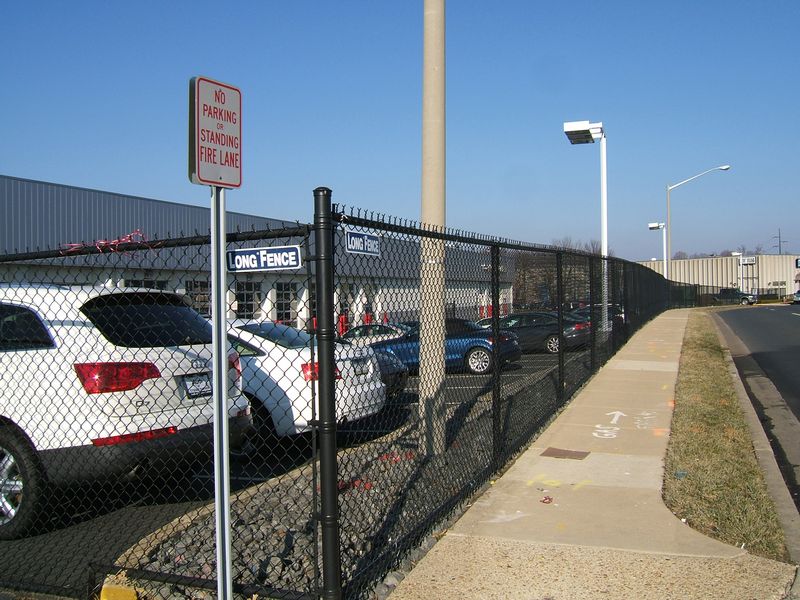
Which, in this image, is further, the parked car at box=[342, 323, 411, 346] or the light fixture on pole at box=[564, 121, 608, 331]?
the light fixture on pole at box=[564, 121, 608, 331]

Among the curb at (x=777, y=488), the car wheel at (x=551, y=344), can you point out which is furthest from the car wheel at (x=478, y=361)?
the curb at (x=777, y=488)

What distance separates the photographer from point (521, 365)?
8.50m

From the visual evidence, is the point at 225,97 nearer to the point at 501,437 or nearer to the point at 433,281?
the point at 433,281

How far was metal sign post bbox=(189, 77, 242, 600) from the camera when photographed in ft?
10.1

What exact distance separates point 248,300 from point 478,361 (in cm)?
351

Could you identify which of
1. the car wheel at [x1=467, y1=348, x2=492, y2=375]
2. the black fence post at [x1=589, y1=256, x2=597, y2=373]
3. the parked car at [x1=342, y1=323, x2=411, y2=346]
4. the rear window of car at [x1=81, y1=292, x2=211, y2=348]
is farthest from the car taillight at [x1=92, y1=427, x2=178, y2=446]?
the black fence post at [x1=589, y1=256, x2=597, y2=373]

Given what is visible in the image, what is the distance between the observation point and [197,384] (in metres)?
5.32

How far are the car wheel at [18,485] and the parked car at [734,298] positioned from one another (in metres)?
69.8

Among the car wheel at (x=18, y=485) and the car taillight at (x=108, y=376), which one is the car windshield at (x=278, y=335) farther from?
the car wheel at (x=18, y=485)

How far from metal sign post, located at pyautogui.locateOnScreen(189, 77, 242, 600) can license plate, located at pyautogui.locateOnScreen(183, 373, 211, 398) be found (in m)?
2.19

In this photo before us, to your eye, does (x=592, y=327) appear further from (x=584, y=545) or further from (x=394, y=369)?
(x=584, y=545)

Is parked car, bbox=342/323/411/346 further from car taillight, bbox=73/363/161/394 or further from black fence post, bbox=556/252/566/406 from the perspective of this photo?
black fence post, bbox=556/252/566/406

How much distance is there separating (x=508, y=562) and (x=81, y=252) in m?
3.16

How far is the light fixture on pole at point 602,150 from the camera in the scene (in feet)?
49.3
